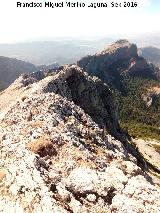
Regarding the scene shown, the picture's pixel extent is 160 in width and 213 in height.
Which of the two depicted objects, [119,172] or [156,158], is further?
[156,158]

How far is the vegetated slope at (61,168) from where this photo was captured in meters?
23.3

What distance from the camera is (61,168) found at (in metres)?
29.3

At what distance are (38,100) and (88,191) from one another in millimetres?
24499

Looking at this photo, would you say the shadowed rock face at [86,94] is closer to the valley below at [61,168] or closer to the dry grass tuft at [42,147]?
the valley below at [61,168]

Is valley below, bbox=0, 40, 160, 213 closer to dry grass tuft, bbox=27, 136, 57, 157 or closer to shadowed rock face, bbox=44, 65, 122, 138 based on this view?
dry grass tuft, bbox=27, 136, 57, 157

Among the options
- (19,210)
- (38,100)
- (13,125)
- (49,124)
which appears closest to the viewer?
(19,210)

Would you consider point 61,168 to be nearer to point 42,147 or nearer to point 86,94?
point 42,147

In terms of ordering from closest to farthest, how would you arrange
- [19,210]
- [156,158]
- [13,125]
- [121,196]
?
1. [19,210]
2. [121,196]
3. [13,125]
4. [156,158]

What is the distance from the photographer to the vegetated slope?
23.3m

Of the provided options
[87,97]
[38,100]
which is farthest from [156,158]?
[38,100]

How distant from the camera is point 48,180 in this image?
2567 centimetres

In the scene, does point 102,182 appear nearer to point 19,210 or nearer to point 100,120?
point 19,210

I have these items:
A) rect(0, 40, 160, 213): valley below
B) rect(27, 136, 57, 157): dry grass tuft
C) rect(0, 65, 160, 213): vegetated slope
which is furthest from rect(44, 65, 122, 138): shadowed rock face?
rect(27, 136, 57, 157): dry grass tuft

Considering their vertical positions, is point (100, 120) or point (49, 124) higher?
point (49, 124)
